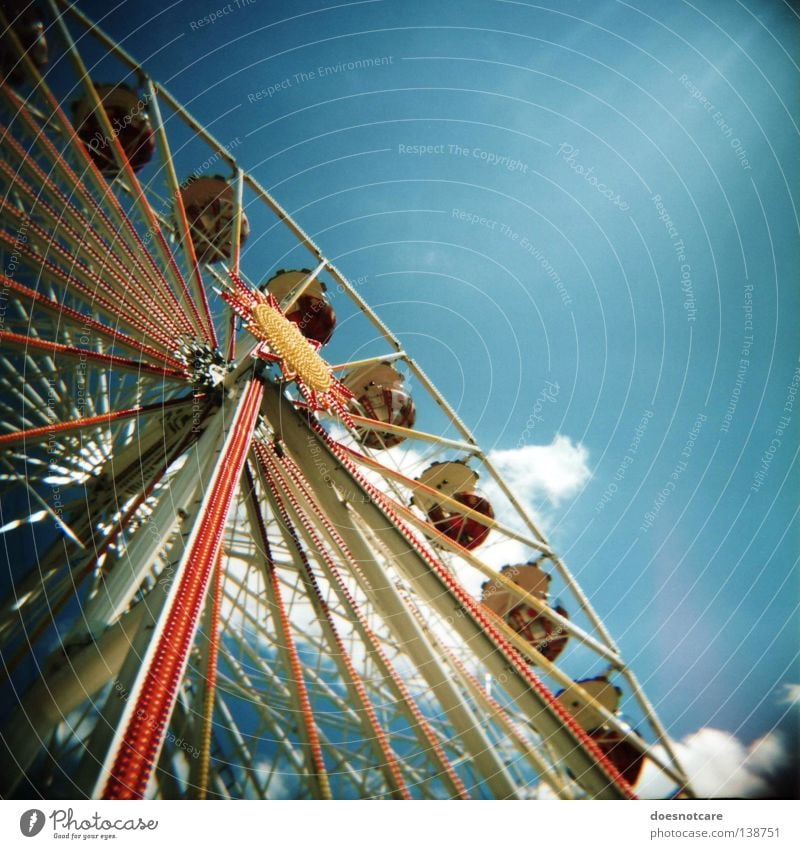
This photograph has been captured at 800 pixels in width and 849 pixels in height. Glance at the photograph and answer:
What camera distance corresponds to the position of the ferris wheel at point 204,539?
17.3ft

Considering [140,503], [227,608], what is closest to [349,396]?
[140,503]

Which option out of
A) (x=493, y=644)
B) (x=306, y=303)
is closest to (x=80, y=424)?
(x=306, y=303)

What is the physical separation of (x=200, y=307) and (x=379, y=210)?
11.7 feet

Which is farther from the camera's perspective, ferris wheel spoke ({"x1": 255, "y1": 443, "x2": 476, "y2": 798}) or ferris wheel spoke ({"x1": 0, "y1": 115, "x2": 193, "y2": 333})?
ferris wheel spoke ({"x1": 0, "y1": 115, "x2": 193, "y2": 333})

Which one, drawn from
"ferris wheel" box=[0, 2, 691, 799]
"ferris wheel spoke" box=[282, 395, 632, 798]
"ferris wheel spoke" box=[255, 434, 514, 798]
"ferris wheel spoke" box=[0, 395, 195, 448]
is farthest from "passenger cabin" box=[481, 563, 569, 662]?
"ferris wheel spoke" box=[0, 395, 195, 448]

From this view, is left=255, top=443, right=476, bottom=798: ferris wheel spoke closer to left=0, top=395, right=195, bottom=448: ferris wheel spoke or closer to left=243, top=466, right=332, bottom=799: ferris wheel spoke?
left=243, top=466, right=332, bottom=799: ferris wheel spoke

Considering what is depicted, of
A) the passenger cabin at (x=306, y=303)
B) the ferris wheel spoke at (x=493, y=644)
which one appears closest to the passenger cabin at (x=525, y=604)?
the ferris wheel spoke at (x=493, y=644)

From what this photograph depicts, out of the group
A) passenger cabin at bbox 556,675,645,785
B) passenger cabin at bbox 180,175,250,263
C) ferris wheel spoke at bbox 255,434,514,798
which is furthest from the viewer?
passenger cabin at bbox 180,175,250,263

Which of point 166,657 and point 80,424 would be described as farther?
point 80,424

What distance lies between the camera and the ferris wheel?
17.3 feet

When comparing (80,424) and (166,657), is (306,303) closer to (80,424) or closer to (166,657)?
(80,424)

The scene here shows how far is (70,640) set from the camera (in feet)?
17.3

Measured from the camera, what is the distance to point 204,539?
193 inches
